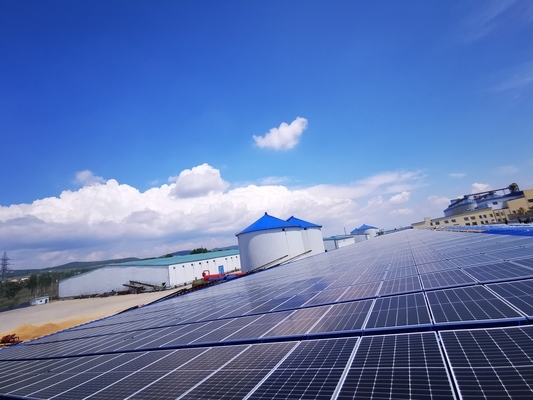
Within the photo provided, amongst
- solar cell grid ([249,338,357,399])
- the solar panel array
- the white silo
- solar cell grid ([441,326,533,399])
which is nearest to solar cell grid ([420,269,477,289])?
the solar panel array

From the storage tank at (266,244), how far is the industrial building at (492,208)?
2472 inches

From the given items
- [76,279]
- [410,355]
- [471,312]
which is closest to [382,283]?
[471,312]

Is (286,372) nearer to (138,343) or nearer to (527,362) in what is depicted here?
(527,362)

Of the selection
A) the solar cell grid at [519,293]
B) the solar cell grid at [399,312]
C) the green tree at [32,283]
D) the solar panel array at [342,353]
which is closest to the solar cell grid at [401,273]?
the solar panel array at [342,353]

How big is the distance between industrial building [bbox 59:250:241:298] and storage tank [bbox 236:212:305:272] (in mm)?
27480

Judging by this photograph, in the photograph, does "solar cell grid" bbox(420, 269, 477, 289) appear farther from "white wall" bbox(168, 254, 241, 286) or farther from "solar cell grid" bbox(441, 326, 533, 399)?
"white wall" bbox(168, 254, 241, 286)

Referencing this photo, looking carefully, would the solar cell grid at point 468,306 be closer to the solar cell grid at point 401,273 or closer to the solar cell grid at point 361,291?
the solar cell grid at point 361,291

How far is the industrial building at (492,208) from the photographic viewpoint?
3140 inches

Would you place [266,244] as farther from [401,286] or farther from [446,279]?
[446,279]

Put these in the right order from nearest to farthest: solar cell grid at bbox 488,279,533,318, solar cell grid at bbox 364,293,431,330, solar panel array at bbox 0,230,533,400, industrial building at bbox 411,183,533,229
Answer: solar panel array at bbox 0,230,533,400
solar cell grid at bbox 488,279,533,318
solar cell grid at bbox 364,293,431,330
industrial building at bbox 411,183,533,229

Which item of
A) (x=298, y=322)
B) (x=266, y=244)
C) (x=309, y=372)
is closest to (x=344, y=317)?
(x=298, y=322)

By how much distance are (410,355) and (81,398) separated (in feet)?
16.2

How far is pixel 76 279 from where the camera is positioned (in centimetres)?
6838

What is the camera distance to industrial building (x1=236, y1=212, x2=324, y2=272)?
123 feet
